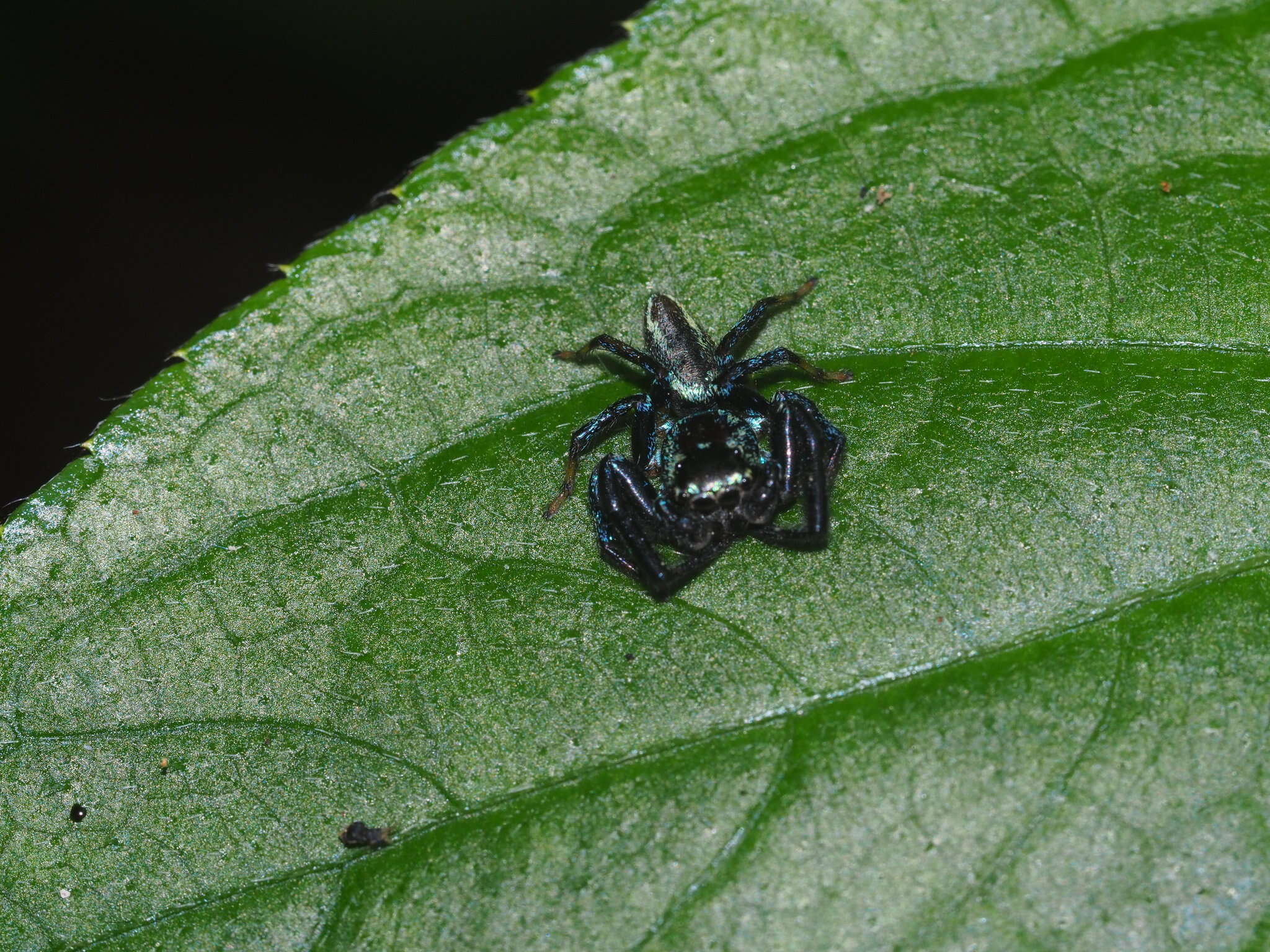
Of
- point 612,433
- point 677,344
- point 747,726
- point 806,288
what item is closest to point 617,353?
point 677,344

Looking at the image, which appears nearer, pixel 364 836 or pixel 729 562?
pixel 364 836

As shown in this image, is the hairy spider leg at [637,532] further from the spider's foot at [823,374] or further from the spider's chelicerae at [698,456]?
the spider's foot at [823,374]

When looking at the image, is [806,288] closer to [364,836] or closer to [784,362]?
[784,362]

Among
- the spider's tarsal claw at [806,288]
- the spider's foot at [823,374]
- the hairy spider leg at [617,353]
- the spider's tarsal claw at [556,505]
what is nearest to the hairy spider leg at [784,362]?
the spider's foot at [823,374]

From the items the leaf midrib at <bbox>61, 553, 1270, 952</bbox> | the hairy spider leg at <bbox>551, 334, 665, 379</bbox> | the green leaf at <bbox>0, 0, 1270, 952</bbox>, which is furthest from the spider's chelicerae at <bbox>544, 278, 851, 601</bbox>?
the leaf midrib at <bbox>61, 553, 1270, 952</bbox>

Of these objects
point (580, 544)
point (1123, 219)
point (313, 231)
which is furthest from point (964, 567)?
point (313, 231)

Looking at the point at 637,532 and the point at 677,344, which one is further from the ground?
the point at 677,344

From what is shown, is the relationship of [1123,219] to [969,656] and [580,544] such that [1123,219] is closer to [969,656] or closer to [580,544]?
[969,656]
